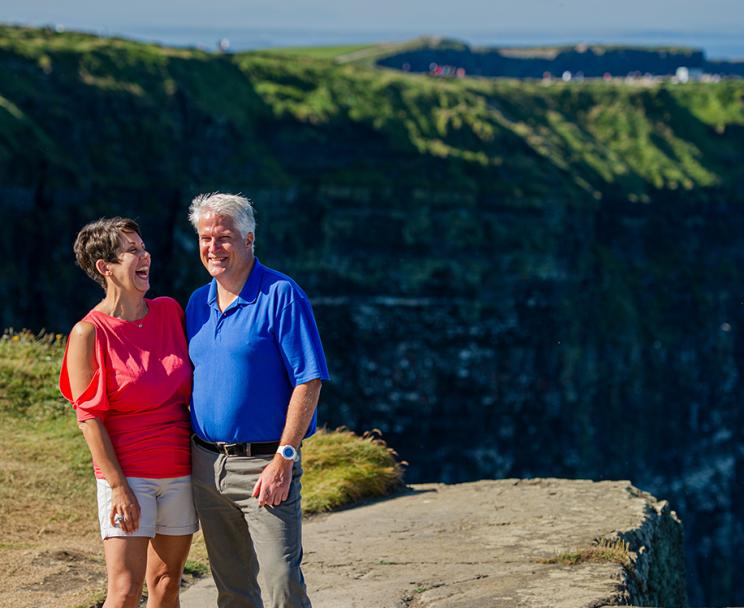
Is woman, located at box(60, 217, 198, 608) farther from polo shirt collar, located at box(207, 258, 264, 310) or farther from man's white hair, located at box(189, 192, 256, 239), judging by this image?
man's white hair, located at box(189, 192, 256, 239)

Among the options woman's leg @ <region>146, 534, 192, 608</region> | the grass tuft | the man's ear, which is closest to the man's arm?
woman's leg @ <region>146, 534, 192, 608</region>

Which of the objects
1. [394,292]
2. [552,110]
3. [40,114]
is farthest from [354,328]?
[552,110]

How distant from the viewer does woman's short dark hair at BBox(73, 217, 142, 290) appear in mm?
7109

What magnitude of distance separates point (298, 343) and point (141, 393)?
844 millimetres

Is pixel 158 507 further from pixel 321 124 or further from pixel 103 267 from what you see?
pixel 321 124

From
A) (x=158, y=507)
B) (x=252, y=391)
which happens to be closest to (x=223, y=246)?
(x=252, y=391)

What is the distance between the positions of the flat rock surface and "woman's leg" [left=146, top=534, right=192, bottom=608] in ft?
6.24

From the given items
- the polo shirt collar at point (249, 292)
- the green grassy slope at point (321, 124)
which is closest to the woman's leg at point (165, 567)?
the polo shirt collar at point (249, 292)

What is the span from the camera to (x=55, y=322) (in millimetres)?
51969

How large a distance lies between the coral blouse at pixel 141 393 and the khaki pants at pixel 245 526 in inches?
7.6

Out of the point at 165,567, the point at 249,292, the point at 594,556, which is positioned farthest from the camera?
the point at 594,556

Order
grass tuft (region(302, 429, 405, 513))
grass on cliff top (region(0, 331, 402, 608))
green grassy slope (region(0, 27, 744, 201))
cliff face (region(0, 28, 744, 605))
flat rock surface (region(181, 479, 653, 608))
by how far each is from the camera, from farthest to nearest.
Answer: cliff face (region(0, 28, 744, 605)) → green grassy slope (region(0, 27, 744, 201)) → grass tuft (region(302, 429, 405, 513)) → grass on cliff top (region(0, 331, 402, 608)) → flat rock surface (region(181, 479, 653, 608))

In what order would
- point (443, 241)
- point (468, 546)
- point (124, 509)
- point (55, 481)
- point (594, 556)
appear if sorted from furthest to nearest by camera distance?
point (443, 241) < point (55, 481) < point (468, 546) < point (594, 556) < point (124, 509)

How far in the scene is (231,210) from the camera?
23.5 feet
